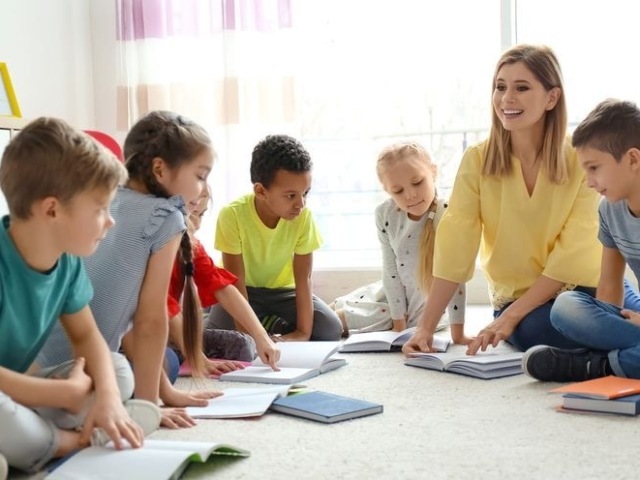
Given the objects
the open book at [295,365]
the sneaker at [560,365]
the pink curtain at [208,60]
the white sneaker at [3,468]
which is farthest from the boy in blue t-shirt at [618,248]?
the pink curtain at [208,60]

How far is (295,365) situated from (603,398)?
0.73 m

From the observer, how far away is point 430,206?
2.56 metres

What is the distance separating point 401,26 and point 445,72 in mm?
260

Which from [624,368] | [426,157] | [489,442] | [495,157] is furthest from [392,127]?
[489,442]

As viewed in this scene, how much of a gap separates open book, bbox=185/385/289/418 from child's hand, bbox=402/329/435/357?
531mm

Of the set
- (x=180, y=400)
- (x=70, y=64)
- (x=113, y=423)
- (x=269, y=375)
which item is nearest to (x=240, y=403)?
(x=180, y=400)

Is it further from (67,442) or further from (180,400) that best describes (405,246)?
(67,442)

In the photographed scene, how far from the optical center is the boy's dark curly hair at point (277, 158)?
2334 mm

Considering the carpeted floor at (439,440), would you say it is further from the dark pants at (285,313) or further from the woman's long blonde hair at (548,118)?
the dark pants at (285,313)

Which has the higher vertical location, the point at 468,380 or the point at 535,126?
the point at 535,126

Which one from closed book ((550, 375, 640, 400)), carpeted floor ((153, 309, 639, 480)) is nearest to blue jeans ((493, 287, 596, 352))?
carpeted floor ((153, 309, 639, 480))

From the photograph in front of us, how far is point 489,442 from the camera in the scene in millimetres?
1393

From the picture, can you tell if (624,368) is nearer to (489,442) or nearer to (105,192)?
(489,442)

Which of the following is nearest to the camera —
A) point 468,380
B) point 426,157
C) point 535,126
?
point 468,380
